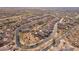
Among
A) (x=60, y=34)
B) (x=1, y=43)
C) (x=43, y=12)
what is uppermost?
(x=43, y=12)

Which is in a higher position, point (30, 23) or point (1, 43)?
point (30, 23)

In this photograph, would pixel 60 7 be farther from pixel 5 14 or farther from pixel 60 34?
pixel 5 14
